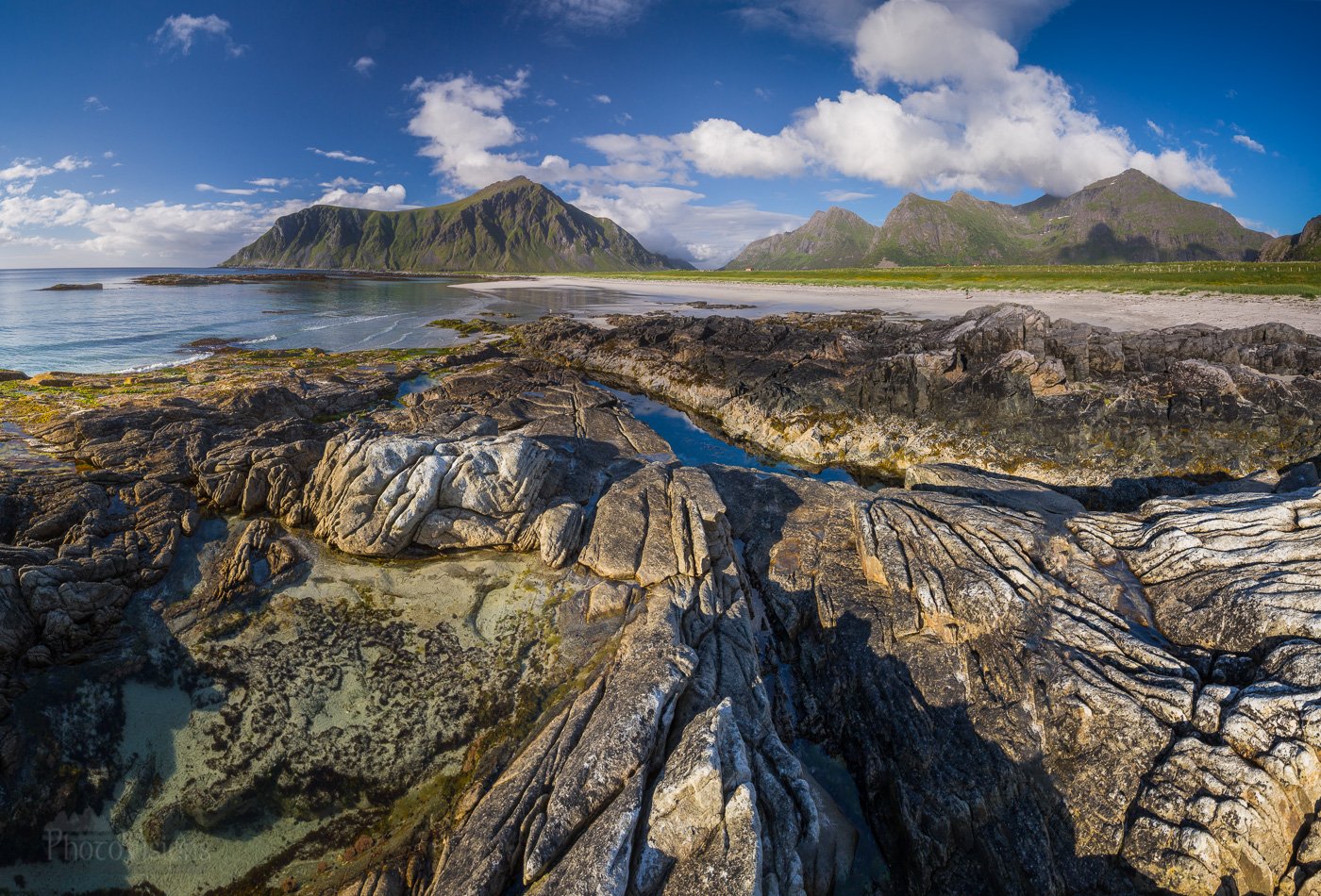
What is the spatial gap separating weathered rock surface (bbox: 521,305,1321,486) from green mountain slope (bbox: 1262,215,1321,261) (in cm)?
17016

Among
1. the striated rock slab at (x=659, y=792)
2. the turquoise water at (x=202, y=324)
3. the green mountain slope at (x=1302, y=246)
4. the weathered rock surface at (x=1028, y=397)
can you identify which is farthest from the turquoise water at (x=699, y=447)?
the green mountain slope at (x=1302, y=246)

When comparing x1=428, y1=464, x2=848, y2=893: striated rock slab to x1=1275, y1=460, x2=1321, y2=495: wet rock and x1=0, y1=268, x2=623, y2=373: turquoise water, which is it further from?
x1=0, y1=268, x2=623, y2=373: turquoise water

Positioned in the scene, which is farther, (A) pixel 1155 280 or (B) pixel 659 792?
(A) pixel 1155 280

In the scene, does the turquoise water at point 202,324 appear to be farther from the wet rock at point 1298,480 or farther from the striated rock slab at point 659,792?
the wet rock at point 1298,480

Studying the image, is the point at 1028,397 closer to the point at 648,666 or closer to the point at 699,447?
the point at 699,447

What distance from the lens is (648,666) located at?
424 inches

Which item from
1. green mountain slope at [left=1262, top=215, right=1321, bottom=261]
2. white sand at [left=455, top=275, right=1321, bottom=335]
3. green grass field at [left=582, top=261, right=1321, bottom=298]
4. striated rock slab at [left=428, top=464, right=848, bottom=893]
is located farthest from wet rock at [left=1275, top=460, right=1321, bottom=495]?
green mountain slope at [left=1262, top=215, right=1321, bottom=261]

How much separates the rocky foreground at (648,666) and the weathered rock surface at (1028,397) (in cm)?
54

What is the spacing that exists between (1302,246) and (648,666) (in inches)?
8920

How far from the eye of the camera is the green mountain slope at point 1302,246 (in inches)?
5325

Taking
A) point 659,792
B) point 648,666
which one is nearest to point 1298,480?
point 648,666

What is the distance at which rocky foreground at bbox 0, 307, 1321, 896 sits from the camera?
8.30 metres

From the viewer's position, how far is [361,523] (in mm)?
15609

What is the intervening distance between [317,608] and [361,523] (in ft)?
9.05
